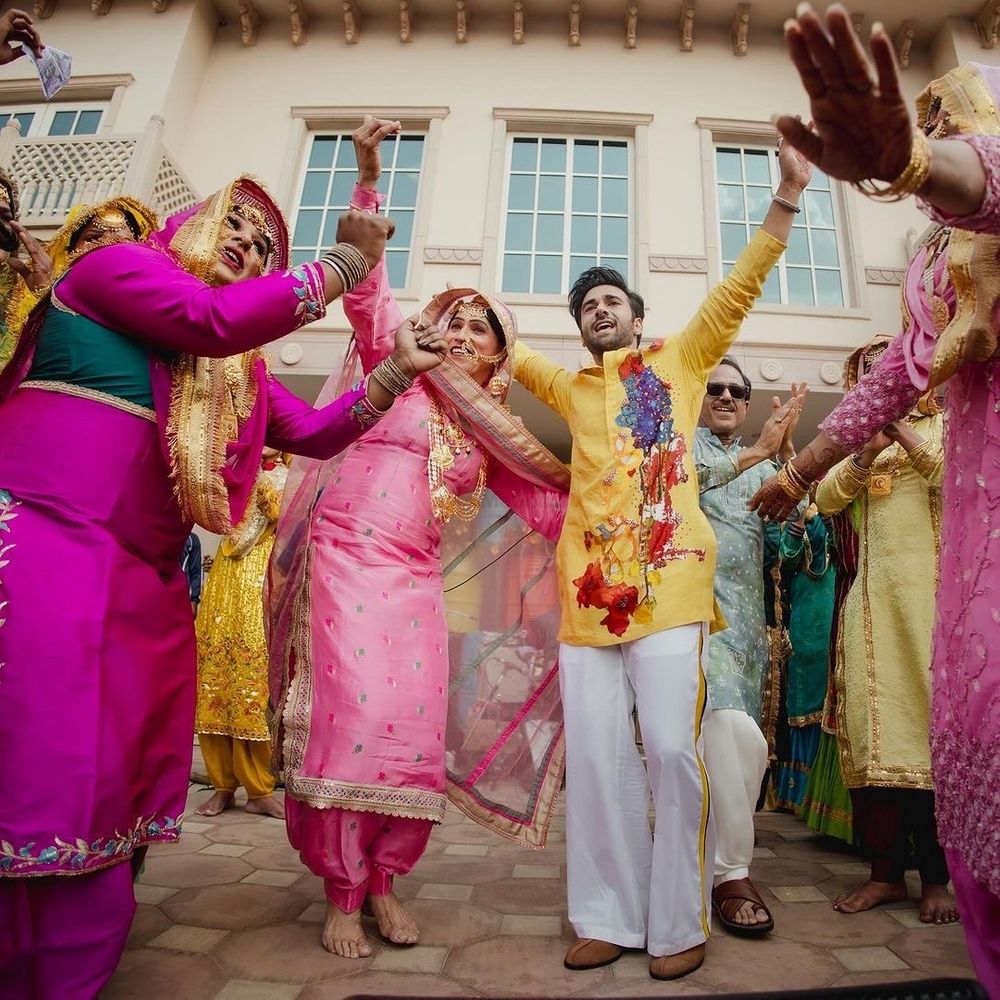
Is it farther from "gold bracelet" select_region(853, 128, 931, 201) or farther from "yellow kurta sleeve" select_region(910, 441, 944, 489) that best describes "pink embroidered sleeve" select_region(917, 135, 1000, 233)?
"yellow kurta sleeve" select_region(910, 441, 944, 489)

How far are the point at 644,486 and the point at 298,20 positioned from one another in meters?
8.37

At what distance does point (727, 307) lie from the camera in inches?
76.4

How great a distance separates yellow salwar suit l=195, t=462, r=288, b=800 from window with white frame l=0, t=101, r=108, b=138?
655 cm

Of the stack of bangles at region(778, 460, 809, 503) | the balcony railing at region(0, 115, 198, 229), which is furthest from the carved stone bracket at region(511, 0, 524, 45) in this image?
the stack of bangles at region(778, 460, 809, 503)

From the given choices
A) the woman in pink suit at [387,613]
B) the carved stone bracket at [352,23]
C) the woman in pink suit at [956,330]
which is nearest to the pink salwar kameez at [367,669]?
the woman in pink suit at [387,613]

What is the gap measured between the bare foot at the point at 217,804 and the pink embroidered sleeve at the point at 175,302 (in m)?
2.45

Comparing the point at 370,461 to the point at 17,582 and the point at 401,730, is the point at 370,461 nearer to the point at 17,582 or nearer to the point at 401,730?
the point at 401,730

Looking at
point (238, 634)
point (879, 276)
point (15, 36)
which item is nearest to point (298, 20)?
point (879, 276)

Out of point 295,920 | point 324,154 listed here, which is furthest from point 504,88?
point 295,920

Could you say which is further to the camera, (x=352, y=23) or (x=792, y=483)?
(x=352, y=23)

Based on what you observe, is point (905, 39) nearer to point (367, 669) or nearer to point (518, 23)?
point (518, 23)

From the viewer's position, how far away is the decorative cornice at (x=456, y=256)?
7023 mm

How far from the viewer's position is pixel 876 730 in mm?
2236

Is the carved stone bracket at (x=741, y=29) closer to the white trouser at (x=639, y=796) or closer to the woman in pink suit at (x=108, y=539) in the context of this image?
the woman in pink suit at (x=108, y=539)
